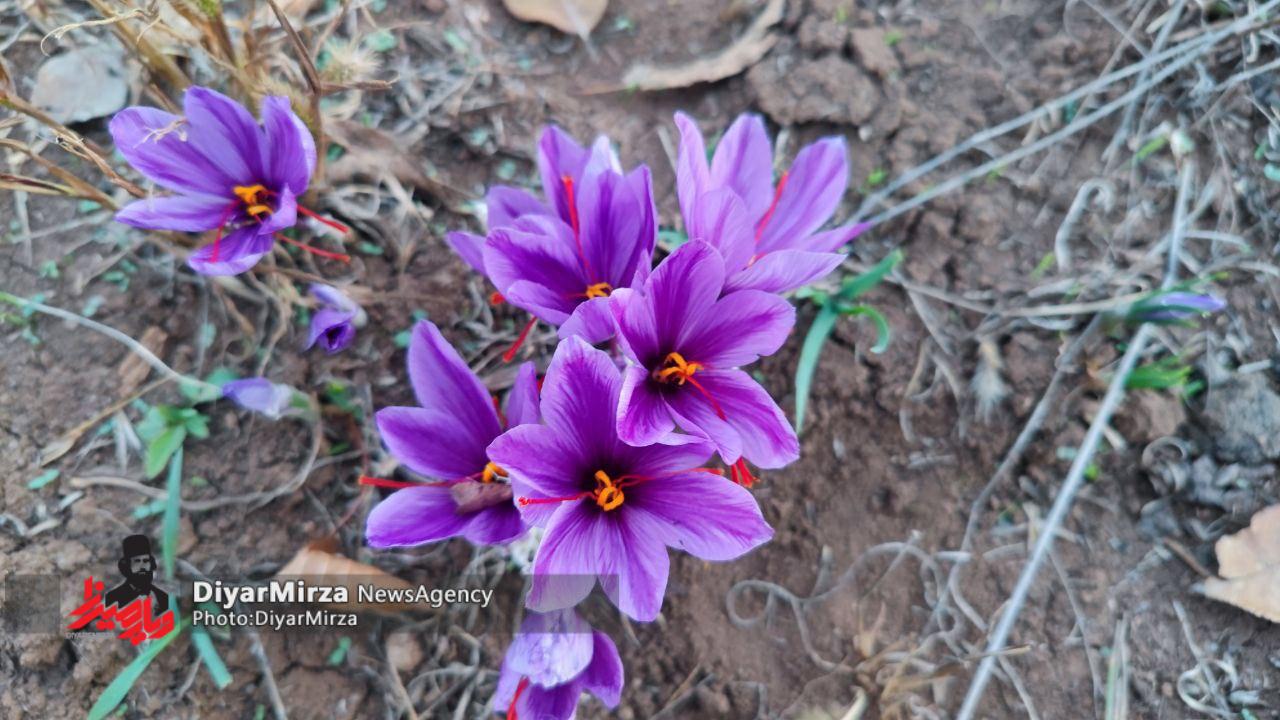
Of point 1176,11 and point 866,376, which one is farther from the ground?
point 1176,11

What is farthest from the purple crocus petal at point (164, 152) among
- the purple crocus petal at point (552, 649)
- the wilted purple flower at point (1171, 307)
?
the wilted purple flower at point (1171, 307)

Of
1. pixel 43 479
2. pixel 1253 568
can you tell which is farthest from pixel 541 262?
pixel 1253 568

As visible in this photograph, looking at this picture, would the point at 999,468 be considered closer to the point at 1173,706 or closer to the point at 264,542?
the point at 1173,706

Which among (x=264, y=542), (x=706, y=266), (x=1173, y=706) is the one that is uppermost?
(x=706, y=266)

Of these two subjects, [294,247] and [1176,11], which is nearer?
[294,247]

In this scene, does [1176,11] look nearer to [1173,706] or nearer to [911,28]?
[911,28]

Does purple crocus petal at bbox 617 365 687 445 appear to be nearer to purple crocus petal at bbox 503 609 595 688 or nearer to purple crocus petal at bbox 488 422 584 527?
purple crocus petal at bbox 488 422 584 527

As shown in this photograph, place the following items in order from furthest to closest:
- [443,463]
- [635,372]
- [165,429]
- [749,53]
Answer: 1. [749,53]
2. [165,429]
3. [443,463]
4. [635,372]

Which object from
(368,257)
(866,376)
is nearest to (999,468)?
(866,376)

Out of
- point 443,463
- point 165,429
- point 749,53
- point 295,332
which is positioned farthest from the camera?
point 749,53
